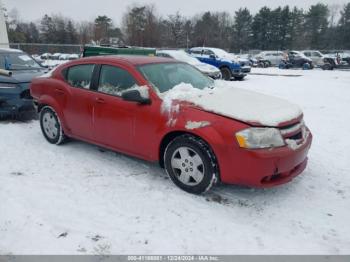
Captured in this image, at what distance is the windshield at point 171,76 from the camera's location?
442 cm

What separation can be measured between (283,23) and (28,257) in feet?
216

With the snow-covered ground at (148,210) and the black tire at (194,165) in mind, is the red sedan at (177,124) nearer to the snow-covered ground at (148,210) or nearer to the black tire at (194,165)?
the black tire at (194,165)

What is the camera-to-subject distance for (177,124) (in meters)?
3.89

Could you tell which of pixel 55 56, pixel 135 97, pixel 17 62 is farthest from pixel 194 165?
pixel 55 56

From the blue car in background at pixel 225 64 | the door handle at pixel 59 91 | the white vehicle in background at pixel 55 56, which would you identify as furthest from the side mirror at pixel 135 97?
the white vehicle in background at pixel 55 56

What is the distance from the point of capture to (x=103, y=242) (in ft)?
10.1

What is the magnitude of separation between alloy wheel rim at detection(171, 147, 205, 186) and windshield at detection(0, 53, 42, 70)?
234 inches

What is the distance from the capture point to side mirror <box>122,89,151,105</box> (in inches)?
162

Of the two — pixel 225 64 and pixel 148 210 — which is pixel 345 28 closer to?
pixel 225 64

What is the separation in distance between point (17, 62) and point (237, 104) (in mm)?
6590

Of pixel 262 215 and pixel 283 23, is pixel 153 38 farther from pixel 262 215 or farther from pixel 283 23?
pixel 262 215

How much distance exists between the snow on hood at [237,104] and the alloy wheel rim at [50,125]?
2.40m

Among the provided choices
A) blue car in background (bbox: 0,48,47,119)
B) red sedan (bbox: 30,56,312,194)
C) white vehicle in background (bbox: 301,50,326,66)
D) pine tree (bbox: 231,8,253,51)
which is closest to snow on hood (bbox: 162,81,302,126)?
red sedan (bbox: 30,56,312,194)

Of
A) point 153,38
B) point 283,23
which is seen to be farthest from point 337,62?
point 283,23
